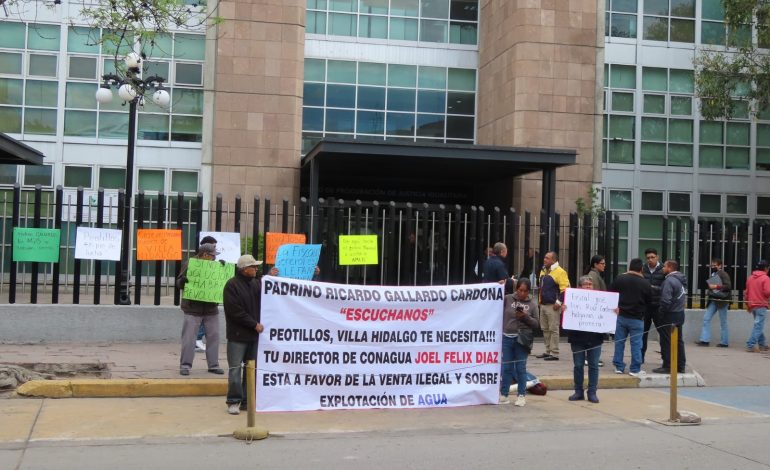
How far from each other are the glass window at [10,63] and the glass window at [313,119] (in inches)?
311

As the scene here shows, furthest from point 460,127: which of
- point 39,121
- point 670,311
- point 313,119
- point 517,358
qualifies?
point 517,358

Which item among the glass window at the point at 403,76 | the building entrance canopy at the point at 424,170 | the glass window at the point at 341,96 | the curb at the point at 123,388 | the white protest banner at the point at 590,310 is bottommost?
the curb at the point at 123,388

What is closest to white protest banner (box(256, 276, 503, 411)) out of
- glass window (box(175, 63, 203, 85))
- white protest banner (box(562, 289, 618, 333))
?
white protest banner (box(562, 289, 618, 333))

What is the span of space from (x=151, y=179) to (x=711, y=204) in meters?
17.4

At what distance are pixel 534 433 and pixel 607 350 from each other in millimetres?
6680

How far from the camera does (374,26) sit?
24.9m

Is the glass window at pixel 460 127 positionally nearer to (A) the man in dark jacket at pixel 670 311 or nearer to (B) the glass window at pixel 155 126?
(B) the glass window at pixel 155 126

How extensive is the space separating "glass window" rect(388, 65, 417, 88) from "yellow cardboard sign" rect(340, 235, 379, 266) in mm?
11837

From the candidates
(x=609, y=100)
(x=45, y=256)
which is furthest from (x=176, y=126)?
(x=609, y=100)

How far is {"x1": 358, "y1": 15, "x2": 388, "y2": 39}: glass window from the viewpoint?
81.7 feet

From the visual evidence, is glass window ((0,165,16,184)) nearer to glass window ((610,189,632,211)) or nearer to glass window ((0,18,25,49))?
glass window ((0,18,25,49))

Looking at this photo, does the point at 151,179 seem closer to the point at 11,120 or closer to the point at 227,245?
the point at 11,120

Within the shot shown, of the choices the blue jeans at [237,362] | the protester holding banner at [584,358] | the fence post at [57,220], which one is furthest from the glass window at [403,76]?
the blue jeans at [237,362]

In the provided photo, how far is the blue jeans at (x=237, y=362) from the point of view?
9.20 meters
